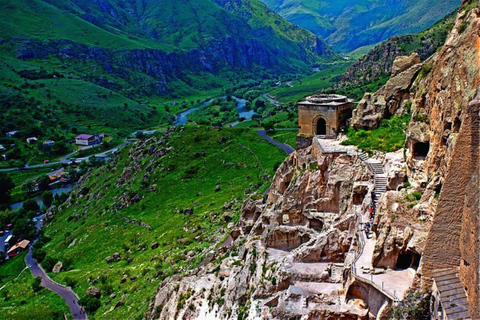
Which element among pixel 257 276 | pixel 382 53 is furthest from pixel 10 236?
pixel 382 53

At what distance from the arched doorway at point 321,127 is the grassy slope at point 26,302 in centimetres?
5278

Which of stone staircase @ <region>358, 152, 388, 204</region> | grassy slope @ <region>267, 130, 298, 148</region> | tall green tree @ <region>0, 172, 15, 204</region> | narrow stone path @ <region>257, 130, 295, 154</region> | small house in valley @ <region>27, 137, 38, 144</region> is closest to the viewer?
stone staircase @ <region>358, 152, 388, 204</region>

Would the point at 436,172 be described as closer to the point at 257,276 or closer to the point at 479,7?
the point at 479,7

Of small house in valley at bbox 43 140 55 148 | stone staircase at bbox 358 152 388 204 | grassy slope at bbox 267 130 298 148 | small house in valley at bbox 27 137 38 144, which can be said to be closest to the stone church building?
stone staircase at bbox 358 152 388 204

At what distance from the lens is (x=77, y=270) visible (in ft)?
290

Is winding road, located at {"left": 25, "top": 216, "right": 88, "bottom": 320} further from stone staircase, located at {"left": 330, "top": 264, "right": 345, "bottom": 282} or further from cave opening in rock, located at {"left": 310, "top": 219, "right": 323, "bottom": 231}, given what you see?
stone staircase, located at {"left": 330, "top": 264, "right": 345, "bottom": 282}

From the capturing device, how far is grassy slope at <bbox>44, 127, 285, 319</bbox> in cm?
7412

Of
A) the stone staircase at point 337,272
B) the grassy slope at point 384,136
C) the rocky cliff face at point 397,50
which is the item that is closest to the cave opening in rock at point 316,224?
the grassy slope at point 384,136

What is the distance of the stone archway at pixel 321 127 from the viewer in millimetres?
55688

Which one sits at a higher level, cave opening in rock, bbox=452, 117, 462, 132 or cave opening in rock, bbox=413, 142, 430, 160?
cave opening in rock, bbox=452, 117, 462, 132

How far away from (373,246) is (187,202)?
73.7m

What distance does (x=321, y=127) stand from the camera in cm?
5638

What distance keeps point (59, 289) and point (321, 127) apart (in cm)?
6029

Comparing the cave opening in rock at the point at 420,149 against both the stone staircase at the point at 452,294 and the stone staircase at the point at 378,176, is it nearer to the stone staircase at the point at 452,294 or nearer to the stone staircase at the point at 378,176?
the stone staircase at the point at 378,176
